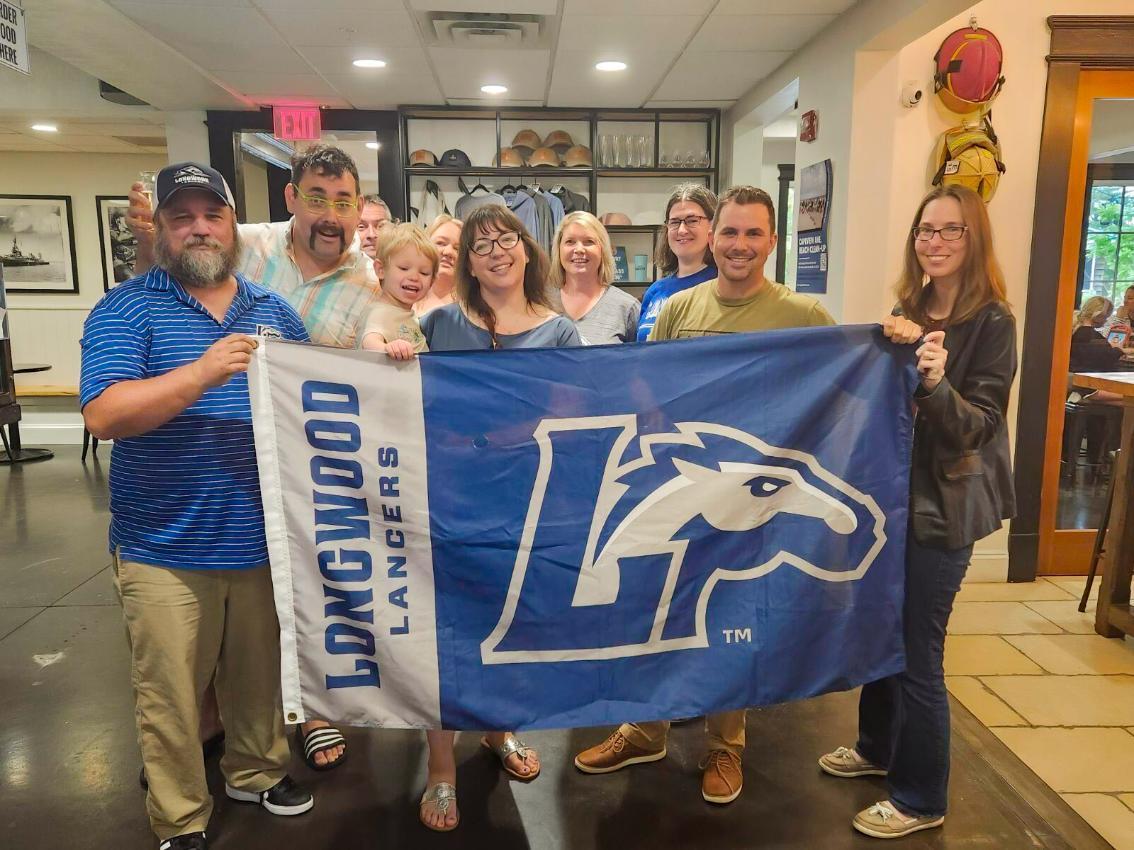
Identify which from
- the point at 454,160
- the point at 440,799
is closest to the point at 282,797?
the point at 440,799

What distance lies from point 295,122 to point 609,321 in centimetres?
397

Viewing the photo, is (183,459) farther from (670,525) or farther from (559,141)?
(559,141)

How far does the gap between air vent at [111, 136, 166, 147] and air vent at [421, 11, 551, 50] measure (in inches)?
185

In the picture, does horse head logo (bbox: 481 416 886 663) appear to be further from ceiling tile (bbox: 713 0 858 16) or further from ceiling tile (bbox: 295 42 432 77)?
ceiling tile (bbox: 295 42 432 77)

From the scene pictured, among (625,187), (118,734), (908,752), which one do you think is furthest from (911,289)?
(625,187)

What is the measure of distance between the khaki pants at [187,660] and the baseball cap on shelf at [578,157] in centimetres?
458

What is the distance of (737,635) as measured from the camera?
181 centimetres

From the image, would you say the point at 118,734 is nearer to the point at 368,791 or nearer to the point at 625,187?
the point at 368,791

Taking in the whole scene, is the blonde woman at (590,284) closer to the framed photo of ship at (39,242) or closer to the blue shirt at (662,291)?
the blue shirt at (662,291)

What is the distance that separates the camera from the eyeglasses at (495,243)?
77.8 inches

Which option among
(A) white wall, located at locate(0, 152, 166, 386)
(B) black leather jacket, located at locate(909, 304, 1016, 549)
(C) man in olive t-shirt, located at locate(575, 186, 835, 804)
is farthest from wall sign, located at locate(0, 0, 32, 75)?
(A) white wall, located at locate(0, 152, 166, 386)

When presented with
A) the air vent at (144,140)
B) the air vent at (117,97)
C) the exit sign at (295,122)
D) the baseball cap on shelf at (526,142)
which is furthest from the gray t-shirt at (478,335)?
the air vent at (144,140)

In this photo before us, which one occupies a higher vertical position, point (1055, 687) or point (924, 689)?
point (924, 689)

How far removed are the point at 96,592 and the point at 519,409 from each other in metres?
3.09
